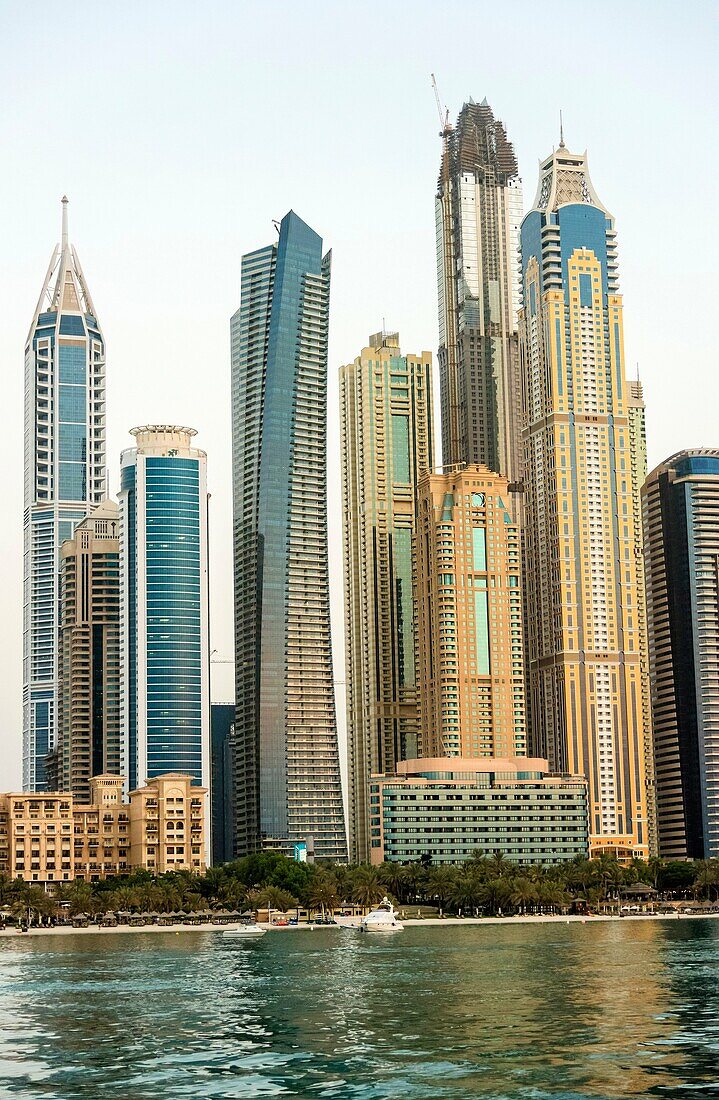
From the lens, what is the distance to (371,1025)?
90062 mm

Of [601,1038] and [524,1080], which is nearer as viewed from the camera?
[524,1080]

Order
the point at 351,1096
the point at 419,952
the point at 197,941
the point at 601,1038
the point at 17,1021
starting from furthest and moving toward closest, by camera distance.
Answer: the point at 197,941, the point at 419,952, the point at 17,1021, the point at 601,1038, the point at 351,1096

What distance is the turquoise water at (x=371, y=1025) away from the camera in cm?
6850

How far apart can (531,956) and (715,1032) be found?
61.9 m

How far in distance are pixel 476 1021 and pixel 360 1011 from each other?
35.5ft

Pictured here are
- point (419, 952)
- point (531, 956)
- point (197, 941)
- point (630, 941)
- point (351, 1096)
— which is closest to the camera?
point (351, 1096)

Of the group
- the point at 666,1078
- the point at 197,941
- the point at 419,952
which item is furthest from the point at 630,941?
the point at 666,1078

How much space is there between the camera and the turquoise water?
68500mm

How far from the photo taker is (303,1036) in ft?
283

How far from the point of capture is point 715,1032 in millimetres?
81875

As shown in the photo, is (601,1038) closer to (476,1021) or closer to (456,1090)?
(476,1021)

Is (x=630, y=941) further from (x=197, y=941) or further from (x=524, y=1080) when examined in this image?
(x=524, y=1080)

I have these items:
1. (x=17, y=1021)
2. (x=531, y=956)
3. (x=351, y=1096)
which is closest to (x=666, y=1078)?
(x=351, y=1096)

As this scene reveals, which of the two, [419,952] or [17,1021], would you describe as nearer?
[17,1021]
